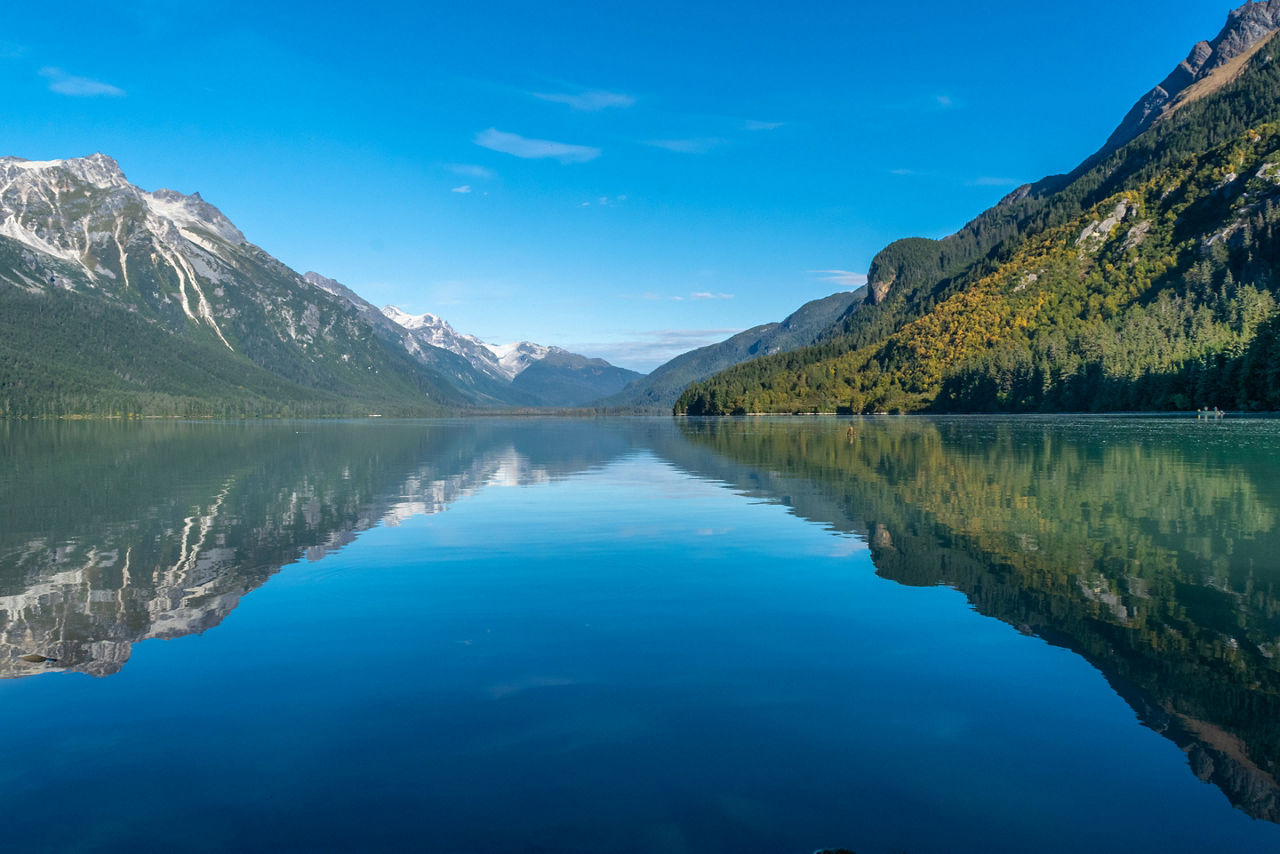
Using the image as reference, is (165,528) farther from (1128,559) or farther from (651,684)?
(1128,559)

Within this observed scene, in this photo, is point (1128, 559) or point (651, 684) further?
point (1128, 559)

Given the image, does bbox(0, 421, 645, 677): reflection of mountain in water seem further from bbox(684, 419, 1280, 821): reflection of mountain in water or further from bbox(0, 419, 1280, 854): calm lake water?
bbox(684, 419, 1280, 821): reflection of mountain in water

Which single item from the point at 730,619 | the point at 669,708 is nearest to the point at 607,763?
the point at 669,708

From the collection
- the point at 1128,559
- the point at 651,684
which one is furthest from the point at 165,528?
the point at 1128,559

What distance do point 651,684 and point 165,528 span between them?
28.2 metres

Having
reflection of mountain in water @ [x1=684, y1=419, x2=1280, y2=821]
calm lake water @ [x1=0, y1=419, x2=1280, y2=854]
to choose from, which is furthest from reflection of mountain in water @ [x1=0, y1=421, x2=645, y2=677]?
reflection of mountain in water @ [x1=684, y1=419, x2=1280, y2=821]

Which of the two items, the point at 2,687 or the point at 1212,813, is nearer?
the point at 1212,813

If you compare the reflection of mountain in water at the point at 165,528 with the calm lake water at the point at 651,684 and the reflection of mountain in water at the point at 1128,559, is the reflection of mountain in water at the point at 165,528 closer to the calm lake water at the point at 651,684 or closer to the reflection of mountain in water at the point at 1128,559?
the calm lake water at the point at 651,684

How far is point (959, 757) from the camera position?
1177 cm

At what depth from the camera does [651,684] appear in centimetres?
1498

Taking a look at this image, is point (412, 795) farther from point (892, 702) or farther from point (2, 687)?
point (2, 687)

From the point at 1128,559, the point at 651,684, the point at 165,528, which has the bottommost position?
the point at 165,528

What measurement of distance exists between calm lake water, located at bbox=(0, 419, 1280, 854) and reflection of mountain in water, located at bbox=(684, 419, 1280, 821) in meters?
Answer: 0.13

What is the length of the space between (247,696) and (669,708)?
7843 mm
